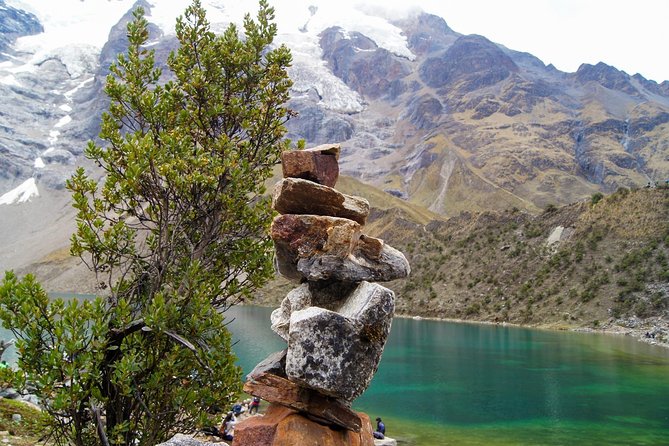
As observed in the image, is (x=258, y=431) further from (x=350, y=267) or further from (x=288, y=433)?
(x=350, y=267)

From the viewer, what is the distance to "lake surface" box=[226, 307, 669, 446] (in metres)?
38.6

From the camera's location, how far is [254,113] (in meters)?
13.9

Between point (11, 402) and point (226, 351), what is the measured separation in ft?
69.9

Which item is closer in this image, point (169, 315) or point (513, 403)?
point (169, 315)

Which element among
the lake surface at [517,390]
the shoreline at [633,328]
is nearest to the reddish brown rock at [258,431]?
the lake surface at [517,390]

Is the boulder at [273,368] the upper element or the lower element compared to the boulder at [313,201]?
lower

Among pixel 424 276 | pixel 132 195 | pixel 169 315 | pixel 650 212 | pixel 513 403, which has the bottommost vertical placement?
pixel 424 276

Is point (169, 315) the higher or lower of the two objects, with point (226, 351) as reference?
higher

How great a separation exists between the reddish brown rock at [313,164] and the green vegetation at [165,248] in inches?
29.0

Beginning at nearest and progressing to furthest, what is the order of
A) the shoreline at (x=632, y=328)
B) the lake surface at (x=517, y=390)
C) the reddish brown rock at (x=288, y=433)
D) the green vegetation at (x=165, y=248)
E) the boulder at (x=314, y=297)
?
the green vegetation at (x=165, y=248), the reddish brown rock at (x=288, y=433), the boulder at (x=314, y=297), the lake surface at (x=517, y=390), the shoreline at (x=632, y=328)

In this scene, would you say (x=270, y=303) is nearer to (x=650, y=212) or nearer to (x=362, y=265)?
(x=650, y=212)

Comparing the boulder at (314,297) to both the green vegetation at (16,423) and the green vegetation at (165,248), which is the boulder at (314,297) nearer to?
the green vegetation at (165,248)

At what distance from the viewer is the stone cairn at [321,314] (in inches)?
454

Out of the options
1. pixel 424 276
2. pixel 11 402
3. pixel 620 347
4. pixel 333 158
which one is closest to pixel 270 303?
pixel 424 276
